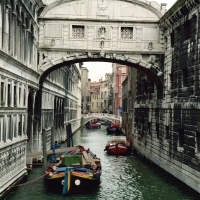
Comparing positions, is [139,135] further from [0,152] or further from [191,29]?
[0,152]

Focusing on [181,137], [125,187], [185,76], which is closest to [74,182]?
[125,187]

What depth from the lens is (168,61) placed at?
54.8 feet

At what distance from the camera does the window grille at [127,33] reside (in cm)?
1728

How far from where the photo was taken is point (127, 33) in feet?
56.7

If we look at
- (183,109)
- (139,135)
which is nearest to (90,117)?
(139,135)

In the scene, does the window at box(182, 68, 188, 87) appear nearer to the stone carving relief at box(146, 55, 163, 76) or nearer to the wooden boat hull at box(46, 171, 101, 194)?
the stone carving relief at box(146, 55, 163, 76)

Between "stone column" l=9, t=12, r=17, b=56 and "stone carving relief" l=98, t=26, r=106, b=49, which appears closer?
"stone column" l=9, t=12, r=17, b=56

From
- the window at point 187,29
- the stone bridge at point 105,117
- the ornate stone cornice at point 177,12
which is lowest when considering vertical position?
the stone bridge at point 105,117

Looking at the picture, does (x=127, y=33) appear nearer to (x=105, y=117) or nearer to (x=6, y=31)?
(x=6, y=31)

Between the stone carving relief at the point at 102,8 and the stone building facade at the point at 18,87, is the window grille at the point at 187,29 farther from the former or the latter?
the stone building facade at the point at 18,87

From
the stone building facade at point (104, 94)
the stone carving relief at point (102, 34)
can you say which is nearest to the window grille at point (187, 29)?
the stone carving relief at point (102, 34)

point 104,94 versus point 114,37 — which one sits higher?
point 104,94

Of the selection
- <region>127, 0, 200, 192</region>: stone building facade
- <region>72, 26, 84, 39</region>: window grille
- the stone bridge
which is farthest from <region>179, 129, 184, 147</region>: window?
the stone bridge

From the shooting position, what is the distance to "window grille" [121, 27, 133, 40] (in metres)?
17.3
